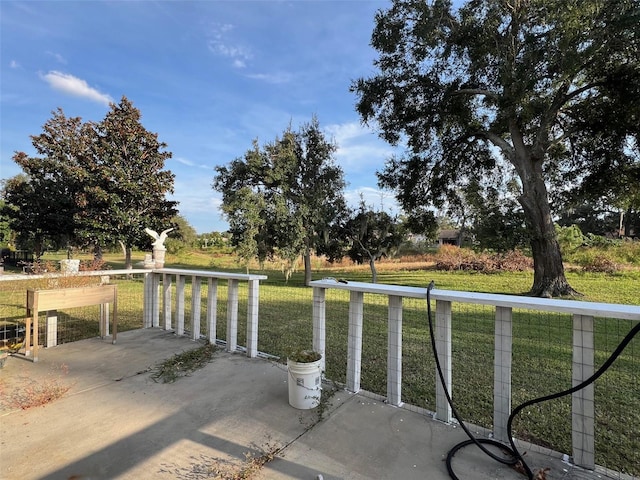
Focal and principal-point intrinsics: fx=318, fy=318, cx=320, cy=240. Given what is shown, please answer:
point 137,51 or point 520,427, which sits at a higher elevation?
point 137,51

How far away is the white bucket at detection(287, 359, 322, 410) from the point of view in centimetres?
220

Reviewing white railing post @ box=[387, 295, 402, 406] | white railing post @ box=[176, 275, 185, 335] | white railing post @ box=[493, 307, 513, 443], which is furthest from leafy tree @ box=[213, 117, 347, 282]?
white railing post @ box=[493, 307, 513, 443]

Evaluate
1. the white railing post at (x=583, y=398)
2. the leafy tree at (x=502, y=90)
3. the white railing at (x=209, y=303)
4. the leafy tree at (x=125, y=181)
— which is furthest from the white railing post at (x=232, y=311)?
the leafy tree at (x=125, y=181)

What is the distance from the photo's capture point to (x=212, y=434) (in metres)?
1.89

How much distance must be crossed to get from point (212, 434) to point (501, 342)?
1798 millimetres

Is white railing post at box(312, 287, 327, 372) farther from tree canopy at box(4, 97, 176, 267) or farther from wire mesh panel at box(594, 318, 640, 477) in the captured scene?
tree canopy at box(4, 97, 176, 267)

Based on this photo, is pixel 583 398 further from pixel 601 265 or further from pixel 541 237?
pixel 601 265

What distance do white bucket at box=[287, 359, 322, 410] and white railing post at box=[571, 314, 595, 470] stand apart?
147 cm

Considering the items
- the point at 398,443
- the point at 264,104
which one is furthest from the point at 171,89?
the point at 398,443

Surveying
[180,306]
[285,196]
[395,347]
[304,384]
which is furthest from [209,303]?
[285,196]

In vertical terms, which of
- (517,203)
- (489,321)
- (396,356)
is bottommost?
(489,321)

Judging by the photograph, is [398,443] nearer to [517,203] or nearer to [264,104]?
[264,104]

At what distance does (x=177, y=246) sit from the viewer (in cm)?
2561

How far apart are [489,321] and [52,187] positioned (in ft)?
55.6
